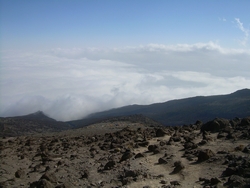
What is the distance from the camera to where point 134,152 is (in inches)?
563

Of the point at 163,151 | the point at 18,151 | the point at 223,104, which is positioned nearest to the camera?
the point at 163,151

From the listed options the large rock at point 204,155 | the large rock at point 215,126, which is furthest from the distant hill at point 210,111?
the large rock at point 204,155

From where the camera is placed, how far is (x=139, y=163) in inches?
475

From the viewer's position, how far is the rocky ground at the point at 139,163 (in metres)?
9.65

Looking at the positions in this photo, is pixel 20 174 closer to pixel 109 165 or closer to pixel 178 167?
pixel 109 165

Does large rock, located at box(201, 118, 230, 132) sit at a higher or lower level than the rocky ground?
higher

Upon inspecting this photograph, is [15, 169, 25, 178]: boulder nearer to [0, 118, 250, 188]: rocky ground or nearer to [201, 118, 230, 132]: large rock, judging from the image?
[0, 118, 250, 188]: rocky ground

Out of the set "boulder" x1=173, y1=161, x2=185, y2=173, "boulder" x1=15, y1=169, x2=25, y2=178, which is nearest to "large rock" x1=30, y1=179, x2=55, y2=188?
"boulder" x1=15, y1=169, x2=25, y2=178

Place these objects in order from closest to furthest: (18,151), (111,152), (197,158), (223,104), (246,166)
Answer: (246,166) < (197,158) < (111,152) < (18,151) < (223,104)

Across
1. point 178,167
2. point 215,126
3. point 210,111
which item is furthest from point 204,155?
point 210,111

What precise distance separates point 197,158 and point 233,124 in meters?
8.06

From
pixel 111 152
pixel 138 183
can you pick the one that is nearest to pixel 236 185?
pixel 138 183

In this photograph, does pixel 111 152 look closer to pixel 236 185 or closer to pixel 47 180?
pixel 47 180

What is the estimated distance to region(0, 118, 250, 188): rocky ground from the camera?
9.65 m
